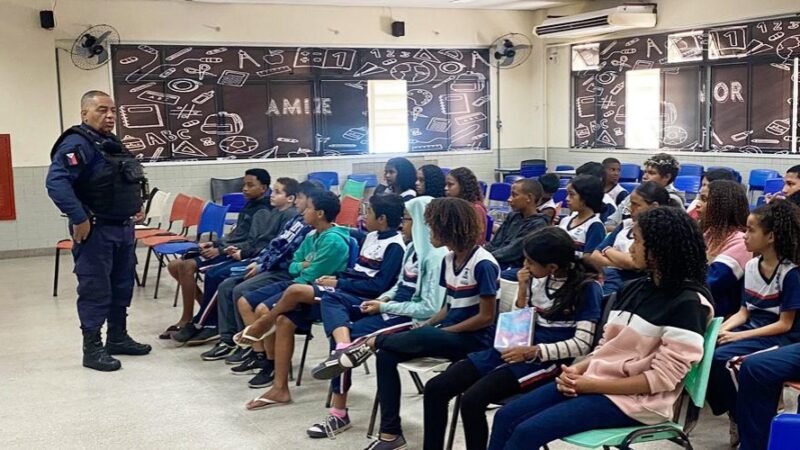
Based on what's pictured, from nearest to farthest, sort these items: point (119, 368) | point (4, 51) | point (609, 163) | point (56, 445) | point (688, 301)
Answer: point (688, 301), point (56, 445), point (119, 368), point (609, 163), point (4, 51)

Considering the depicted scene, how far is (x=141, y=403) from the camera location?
173 inches

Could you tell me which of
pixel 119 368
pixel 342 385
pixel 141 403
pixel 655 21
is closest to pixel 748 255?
pixel 342 385

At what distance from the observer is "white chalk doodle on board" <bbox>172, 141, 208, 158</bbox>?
34.3ft

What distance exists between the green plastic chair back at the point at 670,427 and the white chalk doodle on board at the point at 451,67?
31.2 ft

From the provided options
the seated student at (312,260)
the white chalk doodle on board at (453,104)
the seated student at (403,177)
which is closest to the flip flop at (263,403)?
the seated student at (312,260)

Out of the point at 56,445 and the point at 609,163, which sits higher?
the point at 609,163

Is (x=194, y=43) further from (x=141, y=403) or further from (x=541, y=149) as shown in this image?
(x=141, y=403)

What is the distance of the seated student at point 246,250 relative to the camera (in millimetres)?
5434

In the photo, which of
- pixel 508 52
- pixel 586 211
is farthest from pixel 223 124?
pixel 586 211

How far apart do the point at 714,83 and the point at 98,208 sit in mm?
7328

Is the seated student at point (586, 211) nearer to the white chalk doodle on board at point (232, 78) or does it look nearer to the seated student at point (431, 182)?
the seated student at point (431, 182)

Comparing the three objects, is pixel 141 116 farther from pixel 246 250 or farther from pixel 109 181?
pixel 109 181

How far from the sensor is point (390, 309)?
3.80 metres

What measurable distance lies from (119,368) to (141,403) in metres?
0.72
